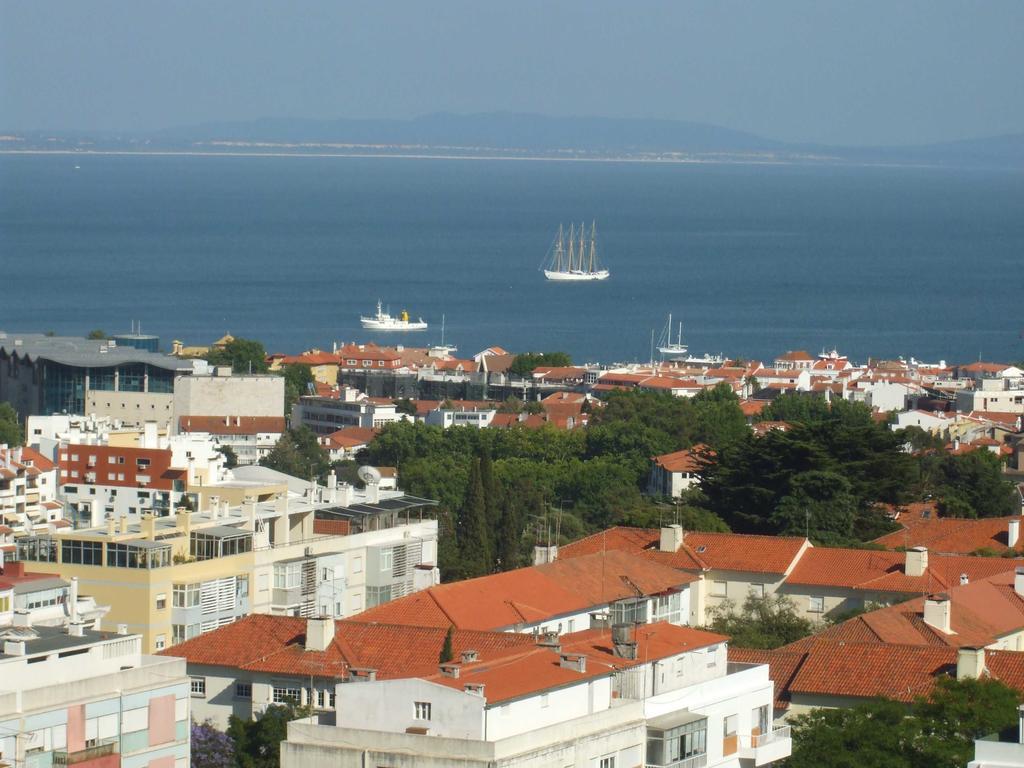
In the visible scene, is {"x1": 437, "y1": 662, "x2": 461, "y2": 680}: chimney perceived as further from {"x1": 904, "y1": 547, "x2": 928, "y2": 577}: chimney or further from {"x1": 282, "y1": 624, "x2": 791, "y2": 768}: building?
{"x1": 904, "y1": 547, "x2": 928, "y2": 577}: chimney

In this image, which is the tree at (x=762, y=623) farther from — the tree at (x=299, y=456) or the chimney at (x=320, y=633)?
the tree at (x=299, y=456)

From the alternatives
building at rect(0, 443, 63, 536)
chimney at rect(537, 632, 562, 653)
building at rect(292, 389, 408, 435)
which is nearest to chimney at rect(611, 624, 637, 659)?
chimney at rect(537, 632, 562, 653)

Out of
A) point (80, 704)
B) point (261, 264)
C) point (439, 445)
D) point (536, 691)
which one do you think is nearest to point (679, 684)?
point (536, 691)

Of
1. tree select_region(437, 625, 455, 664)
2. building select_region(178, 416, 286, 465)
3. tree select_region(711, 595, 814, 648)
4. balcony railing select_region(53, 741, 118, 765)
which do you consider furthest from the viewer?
building select_region(178, 416, 286, 465)

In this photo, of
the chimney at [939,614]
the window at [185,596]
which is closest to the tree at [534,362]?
the window at [185,596]

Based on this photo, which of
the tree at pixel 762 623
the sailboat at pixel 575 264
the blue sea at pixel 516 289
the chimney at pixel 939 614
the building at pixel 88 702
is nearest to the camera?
the building at pixel 88 702

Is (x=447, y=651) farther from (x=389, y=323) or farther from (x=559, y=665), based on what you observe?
(x=389, y=323)
